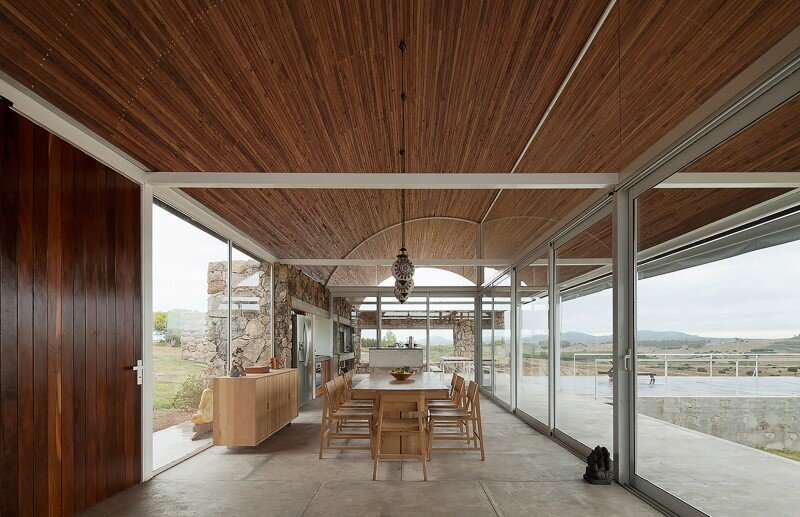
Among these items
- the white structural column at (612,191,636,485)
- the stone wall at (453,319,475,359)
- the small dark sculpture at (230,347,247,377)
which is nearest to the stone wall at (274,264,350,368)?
the small dark sculpture at (230,347,247,377)

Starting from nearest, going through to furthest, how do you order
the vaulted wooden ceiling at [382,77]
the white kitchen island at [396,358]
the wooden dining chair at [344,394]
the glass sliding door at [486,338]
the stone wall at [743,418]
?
1. the stone wall at [743,418]
2. the vaulted wooden ceiling at [382,77]
3. the wooden dining chair at [344,394]
4. the white kitchen island at [396,358]
5. the glass sliding door at [486,338]

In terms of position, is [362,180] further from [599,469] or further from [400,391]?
[599,469]

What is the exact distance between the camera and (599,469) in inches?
197

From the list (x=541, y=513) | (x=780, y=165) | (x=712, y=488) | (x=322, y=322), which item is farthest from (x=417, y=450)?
(x=322, y=322)

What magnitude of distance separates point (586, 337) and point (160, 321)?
4685 mm

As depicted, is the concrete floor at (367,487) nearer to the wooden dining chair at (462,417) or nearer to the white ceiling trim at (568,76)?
the wooden dining chair at (462,417)

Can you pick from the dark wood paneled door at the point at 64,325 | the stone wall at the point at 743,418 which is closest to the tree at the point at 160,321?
the dark wood paneled door at the point at 64,325

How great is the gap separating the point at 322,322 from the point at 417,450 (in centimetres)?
699

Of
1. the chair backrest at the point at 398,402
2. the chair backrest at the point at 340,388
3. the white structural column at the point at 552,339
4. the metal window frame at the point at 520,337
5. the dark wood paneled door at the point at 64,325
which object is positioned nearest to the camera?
the dark wood paneled door at the point at 64,325

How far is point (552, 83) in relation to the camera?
201 inches

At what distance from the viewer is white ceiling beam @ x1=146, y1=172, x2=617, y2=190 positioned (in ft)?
17.1

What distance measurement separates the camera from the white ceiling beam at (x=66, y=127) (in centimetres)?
341

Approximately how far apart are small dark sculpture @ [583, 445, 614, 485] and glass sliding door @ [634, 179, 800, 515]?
0.32m

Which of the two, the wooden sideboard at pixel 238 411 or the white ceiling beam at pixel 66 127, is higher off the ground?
the white ceiling beam at pixel 66 127
